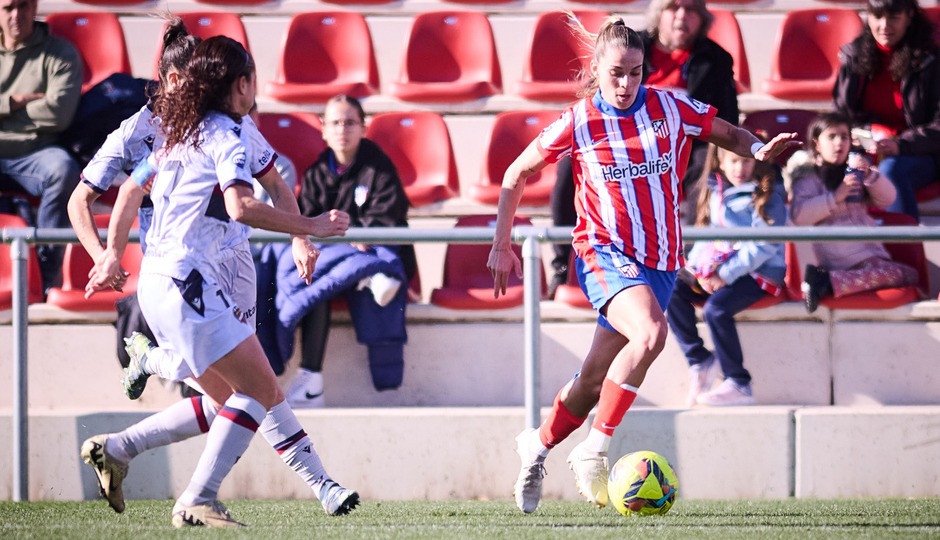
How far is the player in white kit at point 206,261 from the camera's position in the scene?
405 cm

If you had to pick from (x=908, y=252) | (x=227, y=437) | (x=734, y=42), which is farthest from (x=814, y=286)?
(x=227, y=437)

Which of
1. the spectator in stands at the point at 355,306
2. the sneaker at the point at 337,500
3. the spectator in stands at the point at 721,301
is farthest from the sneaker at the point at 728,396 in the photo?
the sneaker at the point at 337,500

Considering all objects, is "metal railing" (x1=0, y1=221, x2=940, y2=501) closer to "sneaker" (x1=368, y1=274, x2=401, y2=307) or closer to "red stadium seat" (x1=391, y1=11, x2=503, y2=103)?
"sneaker" (x1=368, y1=274, x2=401, y2=307)

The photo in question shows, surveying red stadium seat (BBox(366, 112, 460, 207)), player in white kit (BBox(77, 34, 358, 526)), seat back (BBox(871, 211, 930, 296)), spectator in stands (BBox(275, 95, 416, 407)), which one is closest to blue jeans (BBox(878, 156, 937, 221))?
seat back (BBox(871, 211, 930, 296))

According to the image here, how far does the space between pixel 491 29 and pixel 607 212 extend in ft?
13.7

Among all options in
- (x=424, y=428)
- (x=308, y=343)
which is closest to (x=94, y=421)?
(x=308, y=343)

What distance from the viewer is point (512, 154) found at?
25.2ft

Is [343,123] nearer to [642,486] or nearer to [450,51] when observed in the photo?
[450,51]

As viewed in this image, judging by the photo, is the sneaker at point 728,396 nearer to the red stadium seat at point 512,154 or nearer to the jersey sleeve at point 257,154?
the red stadium seat at point 512,154

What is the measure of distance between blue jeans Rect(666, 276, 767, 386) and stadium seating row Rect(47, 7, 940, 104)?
2.47 meters

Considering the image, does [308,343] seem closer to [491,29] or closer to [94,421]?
[94,421]

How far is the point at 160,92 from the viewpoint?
4.27 meters

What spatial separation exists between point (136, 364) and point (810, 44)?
5401mm

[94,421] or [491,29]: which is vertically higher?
[491,29]
